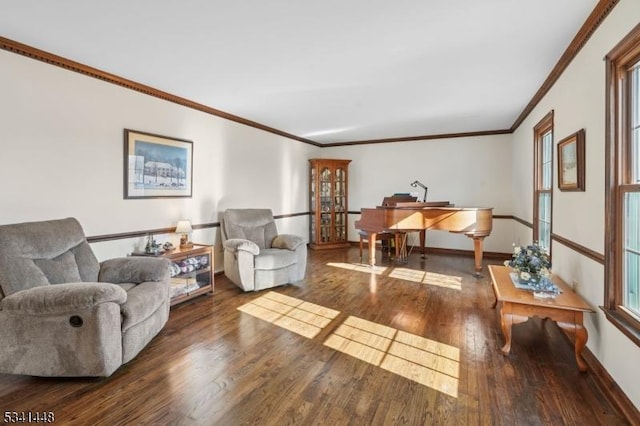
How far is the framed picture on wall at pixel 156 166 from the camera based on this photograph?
346cm

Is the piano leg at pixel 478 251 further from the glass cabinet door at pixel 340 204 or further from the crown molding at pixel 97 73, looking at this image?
the crown molding at pixel 97 73

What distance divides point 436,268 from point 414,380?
3333 mm

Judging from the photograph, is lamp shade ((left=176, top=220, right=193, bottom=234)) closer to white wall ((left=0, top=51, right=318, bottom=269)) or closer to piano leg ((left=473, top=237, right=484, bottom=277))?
white wall ((left=0, top=51, right=318, bottom=269))

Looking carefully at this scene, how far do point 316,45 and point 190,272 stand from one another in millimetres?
2688

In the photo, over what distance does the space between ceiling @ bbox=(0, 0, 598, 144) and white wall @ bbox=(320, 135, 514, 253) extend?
6.31ft

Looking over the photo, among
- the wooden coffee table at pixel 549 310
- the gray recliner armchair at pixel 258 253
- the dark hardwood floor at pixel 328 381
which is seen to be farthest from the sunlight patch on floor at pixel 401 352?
the gray recliner armchair at pixel 258 253

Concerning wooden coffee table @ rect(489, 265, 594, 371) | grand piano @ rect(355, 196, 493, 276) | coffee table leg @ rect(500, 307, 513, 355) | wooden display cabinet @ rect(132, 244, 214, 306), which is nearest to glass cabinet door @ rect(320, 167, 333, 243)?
grand piano @ rect(355, 196, 493, 276)

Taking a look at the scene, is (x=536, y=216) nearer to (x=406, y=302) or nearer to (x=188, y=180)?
(x=406, y=302)

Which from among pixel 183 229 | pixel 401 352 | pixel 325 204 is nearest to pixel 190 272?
pixel 183 229

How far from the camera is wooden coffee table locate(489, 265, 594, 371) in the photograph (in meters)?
2.16

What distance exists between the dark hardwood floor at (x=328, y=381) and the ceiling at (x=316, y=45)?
2404 millimetres

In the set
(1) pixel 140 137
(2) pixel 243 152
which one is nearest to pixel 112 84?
(1) pixel 140 137

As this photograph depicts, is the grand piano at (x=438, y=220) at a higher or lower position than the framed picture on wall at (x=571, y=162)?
lower

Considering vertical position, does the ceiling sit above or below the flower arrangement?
above
